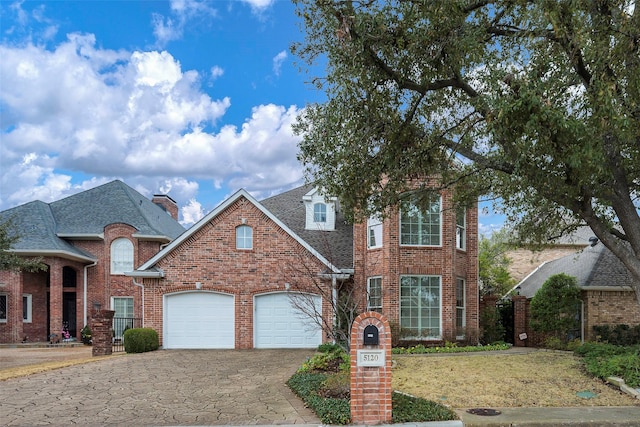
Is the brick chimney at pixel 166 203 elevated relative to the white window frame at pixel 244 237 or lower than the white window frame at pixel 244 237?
elevated

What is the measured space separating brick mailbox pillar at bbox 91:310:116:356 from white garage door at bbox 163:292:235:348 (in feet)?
6.77

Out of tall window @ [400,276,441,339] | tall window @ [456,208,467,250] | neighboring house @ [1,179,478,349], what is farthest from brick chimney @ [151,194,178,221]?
tall window @ [456,208,467,250]

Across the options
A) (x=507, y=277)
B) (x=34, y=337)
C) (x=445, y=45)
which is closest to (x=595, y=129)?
(x=445, y=45)

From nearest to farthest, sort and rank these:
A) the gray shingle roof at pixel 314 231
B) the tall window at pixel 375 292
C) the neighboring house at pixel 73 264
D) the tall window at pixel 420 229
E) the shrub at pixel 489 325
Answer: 1. the tall window at pixel 375 292
2. the tall window at pixel 420 229
3. the shrub at pixel 489 325
4. the gray shingle roof at pixel 314 231
5. the neighboring house at pixel 73 264

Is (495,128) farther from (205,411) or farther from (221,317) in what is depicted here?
(221,317)

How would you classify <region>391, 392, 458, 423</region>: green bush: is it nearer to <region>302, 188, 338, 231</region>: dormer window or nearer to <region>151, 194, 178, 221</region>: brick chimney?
<region>302, 188, 338, 231</region>: dormer window

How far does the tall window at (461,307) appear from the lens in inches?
715

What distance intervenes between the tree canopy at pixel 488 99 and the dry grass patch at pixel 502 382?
9.05ft

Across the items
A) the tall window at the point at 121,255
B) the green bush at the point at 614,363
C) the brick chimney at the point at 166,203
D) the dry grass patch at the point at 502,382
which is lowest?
the dry grass patch at the point at 502,382

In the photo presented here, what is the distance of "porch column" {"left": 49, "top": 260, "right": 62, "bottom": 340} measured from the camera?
76.9 feet

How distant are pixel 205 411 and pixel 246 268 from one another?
10834 mm

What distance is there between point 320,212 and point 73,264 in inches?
471

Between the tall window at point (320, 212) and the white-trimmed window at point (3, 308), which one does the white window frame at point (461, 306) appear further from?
the white-trimmed window at point (3, 308)

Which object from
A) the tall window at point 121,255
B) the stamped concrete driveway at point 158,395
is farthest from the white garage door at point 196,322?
the tall window at point 121,255
